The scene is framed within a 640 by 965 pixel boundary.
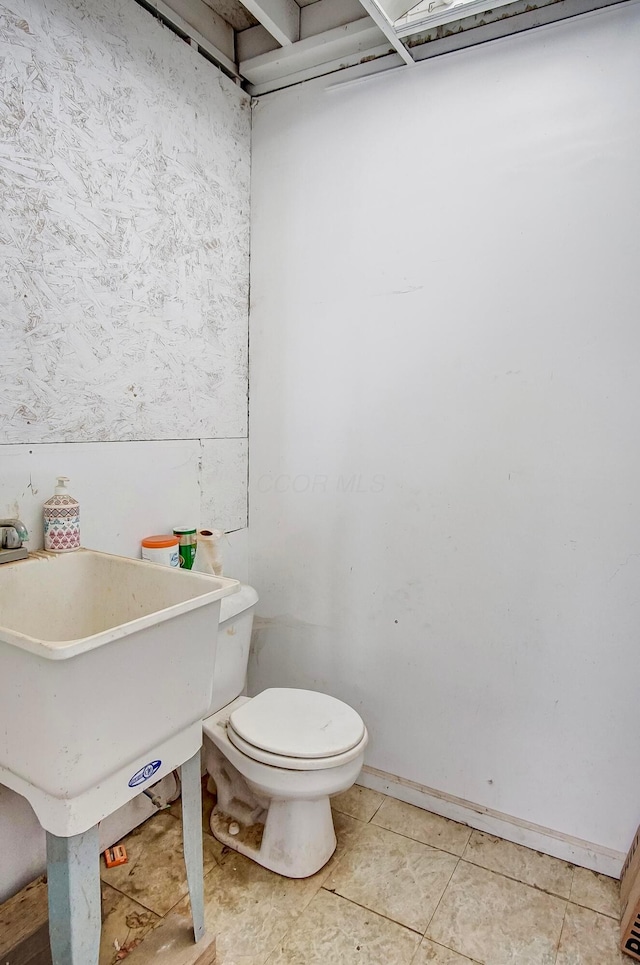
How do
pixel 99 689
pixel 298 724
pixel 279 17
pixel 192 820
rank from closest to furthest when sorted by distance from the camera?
pixel 99 689, pixel 192 820, pixel 298 724, pixel 279 17

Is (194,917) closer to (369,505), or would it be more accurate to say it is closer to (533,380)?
(369,505)

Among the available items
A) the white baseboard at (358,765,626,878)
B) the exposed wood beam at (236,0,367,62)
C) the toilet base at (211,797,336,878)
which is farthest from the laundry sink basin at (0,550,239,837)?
the exposed wood beam at (236,0,367,62)

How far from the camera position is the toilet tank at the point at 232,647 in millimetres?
1532

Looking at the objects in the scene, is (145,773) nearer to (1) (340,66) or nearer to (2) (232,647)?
(2) (232,647)

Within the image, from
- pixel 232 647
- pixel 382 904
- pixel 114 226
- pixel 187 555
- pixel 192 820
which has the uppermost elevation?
pixel 114 226

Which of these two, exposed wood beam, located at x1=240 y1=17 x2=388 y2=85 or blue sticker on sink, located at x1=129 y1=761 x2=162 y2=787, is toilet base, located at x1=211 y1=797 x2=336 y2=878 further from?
exposed wood beam, located at x1=240 y1=17 x2=388 y2=85

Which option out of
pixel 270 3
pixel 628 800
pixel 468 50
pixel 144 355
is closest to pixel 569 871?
pixel 628 800

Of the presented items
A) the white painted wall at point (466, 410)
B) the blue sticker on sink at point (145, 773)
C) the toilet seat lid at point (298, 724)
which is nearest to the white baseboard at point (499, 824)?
the white painted wall at point (466, 410)

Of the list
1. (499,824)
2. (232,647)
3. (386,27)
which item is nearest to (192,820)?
(232,647)

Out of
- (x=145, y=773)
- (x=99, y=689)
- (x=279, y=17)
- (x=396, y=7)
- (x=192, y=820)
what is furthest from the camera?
(x=279, y=17)

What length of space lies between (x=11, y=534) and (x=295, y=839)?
108 cm

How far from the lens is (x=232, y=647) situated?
159 centimetres

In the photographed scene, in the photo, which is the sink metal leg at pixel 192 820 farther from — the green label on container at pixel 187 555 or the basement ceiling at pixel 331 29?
the basement ceiling at pixel 331 29

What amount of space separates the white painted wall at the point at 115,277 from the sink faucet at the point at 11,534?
62mm
